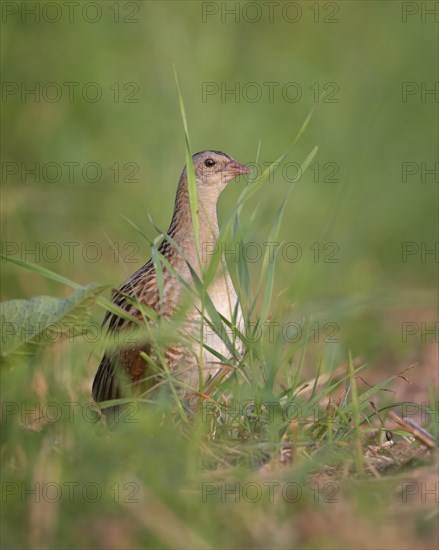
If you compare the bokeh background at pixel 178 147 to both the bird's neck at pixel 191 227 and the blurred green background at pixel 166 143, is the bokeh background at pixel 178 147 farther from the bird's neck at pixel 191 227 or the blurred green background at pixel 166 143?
the bird's neck at pixel 191 227

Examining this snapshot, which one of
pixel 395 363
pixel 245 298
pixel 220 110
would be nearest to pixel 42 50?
pixel 220 110

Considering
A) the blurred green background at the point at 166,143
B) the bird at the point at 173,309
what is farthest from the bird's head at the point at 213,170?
the blurred green background at the point at 166,143

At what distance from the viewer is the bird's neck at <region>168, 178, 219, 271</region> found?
5324mm

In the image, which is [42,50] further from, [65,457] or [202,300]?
[65,457]

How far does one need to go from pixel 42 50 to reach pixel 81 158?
3.14ft

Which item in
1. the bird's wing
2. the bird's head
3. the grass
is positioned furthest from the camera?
the bird's head

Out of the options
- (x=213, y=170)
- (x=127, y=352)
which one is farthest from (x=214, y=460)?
(x=213, y=170)

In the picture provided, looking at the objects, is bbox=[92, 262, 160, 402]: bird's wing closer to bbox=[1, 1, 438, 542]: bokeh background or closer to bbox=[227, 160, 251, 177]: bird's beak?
bbox=[227, 160, 251, 177]: bird's beak

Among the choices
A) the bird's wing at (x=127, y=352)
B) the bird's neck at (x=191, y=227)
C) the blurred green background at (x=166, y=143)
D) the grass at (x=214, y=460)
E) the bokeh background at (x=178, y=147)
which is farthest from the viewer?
the blurred green background at (x=166, y=143)

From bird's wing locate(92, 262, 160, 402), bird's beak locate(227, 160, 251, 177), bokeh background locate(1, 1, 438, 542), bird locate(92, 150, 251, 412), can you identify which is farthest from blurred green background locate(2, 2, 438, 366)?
bird's wing locate(92, 262, 160, 402)

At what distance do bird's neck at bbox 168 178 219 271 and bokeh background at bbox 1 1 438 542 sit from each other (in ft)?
5.86

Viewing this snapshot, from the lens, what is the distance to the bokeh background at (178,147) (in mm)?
8375

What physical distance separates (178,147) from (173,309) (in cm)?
424

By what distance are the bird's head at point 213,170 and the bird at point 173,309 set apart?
123 mm
